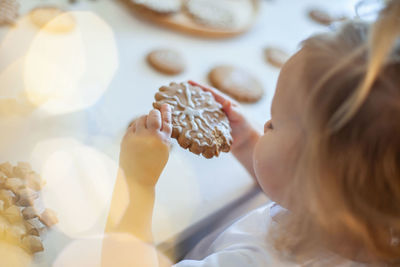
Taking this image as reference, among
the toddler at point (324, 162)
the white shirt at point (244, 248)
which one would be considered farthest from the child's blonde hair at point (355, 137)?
the white shirt at point (244, 248)

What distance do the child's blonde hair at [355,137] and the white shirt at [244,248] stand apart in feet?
0.44

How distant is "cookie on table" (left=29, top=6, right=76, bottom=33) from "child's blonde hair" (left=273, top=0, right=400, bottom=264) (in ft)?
2.22

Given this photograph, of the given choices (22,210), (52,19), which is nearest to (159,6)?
(52,19)

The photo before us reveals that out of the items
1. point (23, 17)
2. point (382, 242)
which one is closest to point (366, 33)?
point (382, 242)

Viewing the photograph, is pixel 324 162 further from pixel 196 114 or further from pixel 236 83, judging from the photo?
pixel 236 83

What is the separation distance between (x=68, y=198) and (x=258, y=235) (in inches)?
13.2

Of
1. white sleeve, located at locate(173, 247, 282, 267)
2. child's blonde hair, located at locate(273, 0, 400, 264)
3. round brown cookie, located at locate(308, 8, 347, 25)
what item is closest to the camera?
child's blonde hair, located at locate(273, 0, 400, 264)

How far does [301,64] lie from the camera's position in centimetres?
49

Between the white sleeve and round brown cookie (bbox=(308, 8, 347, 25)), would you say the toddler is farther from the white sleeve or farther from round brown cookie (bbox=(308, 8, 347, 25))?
round brown cookie (bbox=(308, 8, 347, 25))

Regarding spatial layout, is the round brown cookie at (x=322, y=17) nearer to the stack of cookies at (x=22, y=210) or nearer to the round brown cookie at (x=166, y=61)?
the round brown cookie at (x=166, y=61)

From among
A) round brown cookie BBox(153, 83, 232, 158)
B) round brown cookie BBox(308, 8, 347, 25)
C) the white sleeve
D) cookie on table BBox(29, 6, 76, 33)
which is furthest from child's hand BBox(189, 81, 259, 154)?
round brown cookie BBox(308, 8, 347, 25)

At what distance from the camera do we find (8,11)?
0.90 meters

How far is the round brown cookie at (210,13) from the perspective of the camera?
3.83 ft

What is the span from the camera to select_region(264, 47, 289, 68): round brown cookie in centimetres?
120
